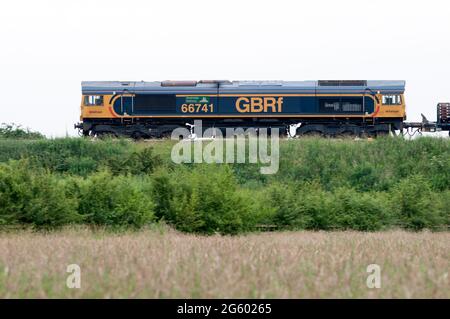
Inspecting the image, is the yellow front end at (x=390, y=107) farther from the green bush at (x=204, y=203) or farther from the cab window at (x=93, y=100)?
the green bush at (x=204, y=203)

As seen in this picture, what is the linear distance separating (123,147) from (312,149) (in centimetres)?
937

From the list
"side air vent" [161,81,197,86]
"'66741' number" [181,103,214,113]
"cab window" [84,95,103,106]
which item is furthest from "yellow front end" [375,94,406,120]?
"cab window" [84,95,103,106]

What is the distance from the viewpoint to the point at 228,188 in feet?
82.3

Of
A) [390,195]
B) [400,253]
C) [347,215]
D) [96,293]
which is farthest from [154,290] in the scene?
[390,195]

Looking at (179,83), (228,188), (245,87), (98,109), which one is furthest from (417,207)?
(98,109)

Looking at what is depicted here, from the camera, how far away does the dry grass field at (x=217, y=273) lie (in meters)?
8.45

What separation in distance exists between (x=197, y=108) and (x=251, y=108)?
3196 millimetres

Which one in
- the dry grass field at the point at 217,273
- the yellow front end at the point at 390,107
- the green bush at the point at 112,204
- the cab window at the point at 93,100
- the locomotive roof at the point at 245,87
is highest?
the locomotive roof at the point at 245,87

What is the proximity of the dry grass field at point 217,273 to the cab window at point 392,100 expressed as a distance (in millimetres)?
32611

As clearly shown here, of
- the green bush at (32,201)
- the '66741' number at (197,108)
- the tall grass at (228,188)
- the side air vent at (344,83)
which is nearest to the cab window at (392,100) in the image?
the side air vent at (344,83)

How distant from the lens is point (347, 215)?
28016 mm

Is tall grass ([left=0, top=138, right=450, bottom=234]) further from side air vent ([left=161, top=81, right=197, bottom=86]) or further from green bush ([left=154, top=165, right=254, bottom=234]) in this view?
side air vent ([left=161, top=81, right=197, bottom=86])

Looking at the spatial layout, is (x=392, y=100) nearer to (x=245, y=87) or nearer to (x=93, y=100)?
(x=245, y=87)
